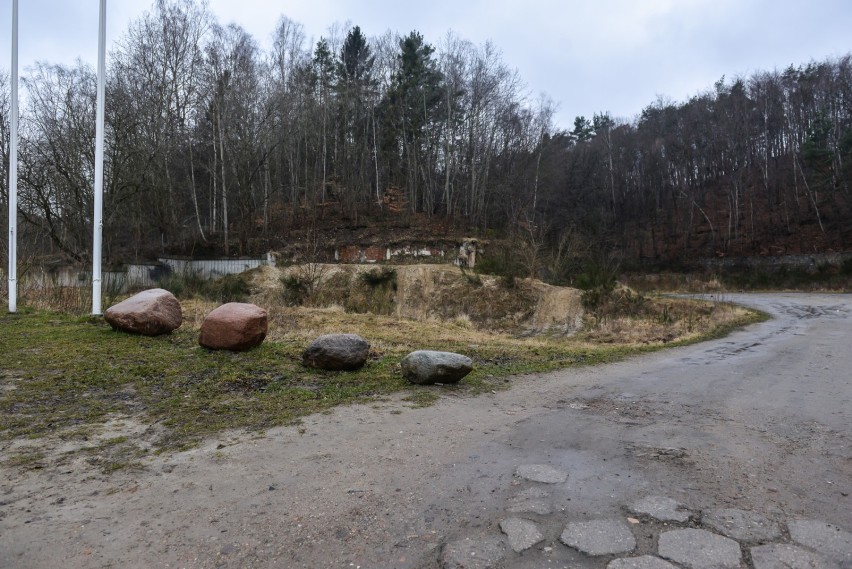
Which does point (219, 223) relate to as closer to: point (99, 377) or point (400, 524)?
point (99, 377)

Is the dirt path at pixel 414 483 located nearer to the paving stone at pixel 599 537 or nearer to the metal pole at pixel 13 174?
the paving stone at pixel 599 537

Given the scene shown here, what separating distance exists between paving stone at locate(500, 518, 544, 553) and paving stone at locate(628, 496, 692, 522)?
71cm

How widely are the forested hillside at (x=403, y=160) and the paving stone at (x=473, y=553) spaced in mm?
21596

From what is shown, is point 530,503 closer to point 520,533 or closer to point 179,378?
point 520,533

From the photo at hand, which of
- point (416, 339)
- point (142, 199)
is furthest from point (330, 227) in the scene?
point (416, 339)

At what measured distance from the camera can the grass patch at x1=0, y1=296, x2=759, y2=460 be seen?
5016 mm

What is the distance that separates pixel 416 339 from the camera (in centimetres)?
1265

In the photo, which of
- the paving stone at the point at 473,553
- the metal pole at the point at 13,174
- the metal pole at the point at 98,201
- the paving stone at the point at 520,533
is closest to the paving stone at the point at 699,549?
the paving stone at the point at 520,533

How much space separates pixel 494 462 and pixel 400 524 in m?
1.24

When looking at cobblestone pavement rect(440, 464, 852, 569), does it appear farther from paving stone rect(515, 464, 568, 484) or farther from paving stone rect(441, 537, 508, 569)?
paving stone rect(515, 464, 568, 484)

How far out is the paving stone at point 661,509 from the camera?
3.17 m

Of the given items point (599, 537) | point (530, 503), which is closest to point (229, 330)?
point (530, 503)

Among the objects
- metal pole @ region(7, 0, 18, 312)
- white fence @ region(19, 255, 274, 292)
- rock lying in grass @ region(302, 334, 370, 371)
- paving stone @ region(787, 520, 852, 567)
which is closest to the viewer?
paving stone @ region(787, 520, 852, 567)

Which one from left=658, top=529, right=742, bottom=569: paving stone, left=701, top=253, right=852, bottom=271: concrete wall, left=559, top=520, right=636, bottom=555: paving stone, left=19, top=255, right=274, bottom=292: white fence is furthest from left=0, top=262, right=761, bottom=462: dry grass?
left=701, top=253, right=852, bottom=271: concrete wall
